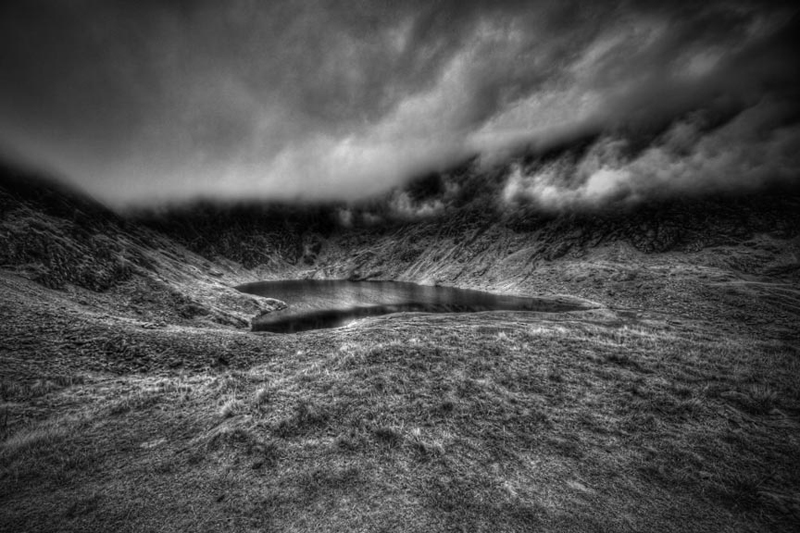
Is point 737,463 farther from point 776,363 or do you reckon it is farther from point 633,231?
point 633,231

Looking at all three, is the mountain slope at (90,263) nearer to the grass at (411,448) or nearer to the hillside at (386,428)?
the hillside at (386,428)

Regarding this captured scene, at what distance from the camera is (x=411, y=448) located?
1011 centimetres

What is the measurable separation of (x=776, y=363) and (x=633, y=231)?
91.7 meters

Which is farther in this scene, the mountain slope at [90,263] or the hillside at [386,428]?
the mountain slope at [90,263]

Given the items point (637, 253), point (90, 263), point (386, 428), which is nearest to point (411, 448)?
point (386, 428)

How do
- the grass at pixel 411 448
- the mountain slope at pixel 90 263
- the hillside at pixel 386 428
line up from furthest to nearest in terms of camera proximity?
the mountain slope at pixel 90 263, the hillside at pixel 386 428, the grass at pixel 411 448

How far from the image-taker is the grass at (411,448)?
722 cm

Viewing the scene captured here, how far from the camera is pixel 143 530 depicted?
6551 millimetres

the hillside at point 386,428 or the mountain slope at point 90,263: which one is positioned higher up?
the mountain slope at point 90,263

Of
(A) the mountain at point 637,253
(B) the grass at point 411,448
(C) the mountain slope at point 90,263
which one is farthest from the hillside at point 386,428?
(A) the mountain at point 637,253

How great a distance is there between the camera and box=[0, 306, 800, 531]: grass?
23.7ft

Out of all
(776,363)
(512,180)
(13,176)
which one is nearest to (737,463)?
(776,363)

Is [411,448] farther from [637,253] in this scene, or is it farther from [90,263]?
[637,253]

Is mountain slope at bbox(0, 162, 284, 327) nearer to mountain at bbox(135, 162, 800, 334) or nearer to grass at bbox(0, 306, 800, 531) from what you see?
grass at bbox(0, 306, 800, 531)
